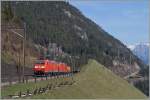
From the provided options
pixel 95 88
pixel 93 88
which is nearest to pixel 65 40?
pixel 95 88

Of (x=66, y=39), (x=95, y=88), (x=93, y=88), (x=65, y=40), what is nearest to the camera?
(x=93, y=88)

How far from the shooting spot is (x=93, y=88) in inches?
2186

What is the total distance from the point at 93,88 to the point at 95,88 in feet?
1.90

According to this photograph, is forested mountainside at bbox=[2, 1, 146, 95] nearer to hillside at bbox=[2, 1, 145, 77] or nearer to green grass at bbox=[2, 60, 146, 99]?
hillside at bbox=[2, 1, 145, 77]

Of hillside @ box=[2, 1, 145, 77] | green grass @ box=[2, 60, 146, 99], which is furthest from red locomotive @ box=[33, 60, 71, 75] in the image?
hillside @ box=[2, 1, 145, 77]

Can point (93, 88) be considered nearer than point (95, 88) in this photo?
Yes

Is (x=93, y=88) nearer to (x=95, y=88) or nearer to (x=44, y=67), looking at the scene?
(x=95, y=88)

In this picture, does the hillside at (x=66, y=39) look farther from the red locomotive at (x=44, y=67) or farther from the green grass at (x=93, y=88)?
the green grass at (x=93, y=88)

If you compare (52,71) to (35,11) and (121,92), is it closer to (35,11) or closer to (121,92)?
(121,92)

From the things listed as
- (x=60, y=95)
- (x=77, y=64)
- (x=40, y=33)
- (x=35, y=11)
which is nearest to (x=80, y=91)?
(x=60, y=95)

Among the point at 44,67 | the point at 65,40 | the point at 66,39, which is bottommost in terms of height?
the point at 44,67

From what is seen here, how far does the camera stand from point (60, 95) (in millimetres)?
41688

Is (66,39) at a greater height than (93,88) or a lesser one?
greater

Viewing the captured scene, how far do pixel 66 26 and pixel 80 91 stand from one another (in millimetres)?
149544
